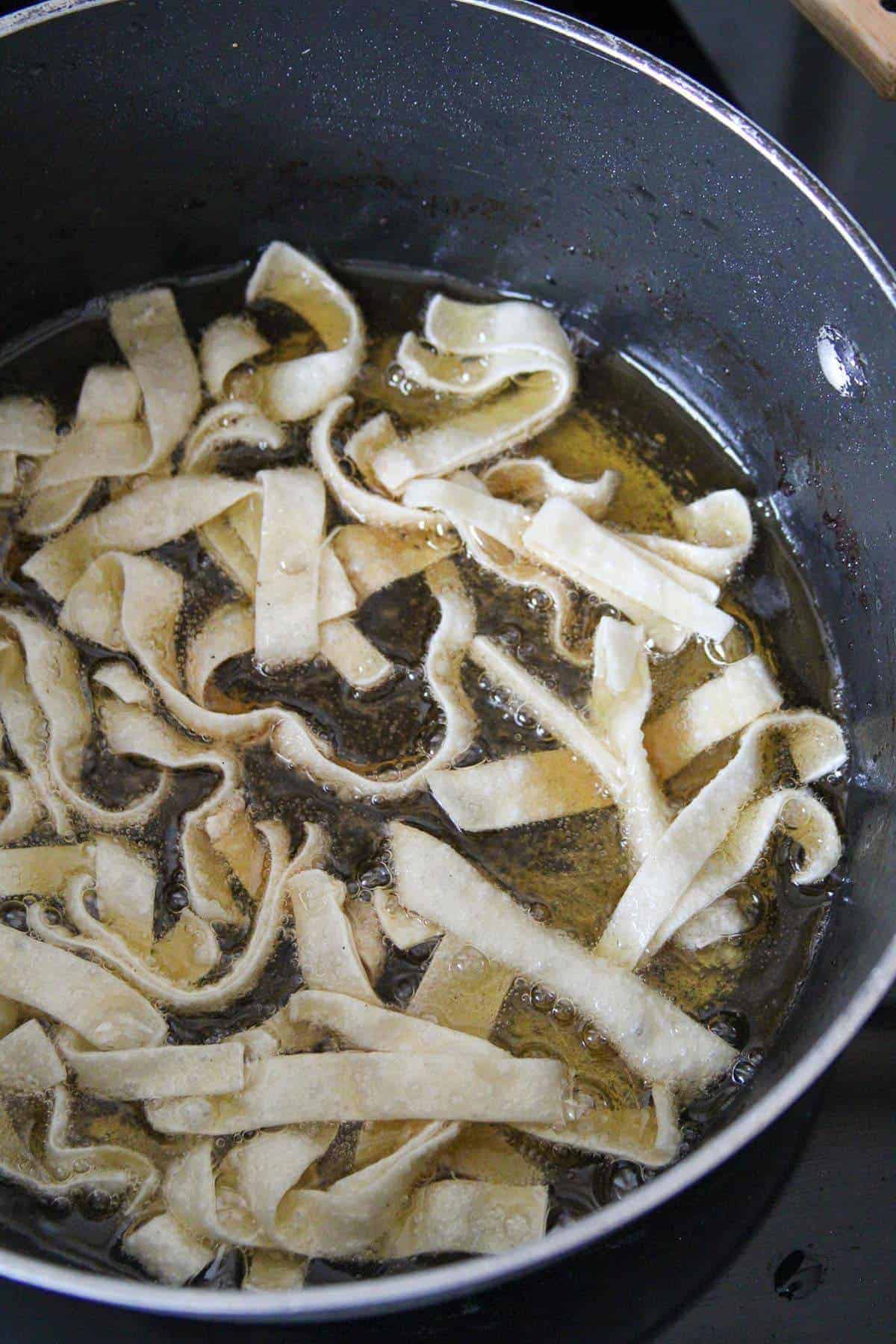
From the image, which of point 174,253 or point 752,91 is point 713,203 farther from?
point 174,253

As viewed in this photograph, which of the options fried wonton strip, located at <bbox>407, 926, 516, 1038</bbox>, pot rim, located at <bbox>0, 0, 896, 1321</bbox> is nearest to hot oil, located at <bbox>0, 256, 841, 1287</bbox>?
fried wonton strip, located at <bbox>407, 926, 516, 1038</bbox>

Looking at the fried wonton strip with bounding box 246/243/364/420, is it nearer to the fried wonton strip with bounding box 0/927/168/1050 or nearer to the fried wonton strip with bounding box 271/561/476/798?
the fried wonton strip with bounding box 271/561/476/798

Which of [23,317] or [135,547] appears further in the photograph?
[23,317]

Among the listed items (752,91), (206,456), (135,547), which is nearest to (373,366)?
(206,456)

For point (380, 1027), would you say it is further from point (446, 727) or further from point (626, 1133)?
point (446, 727)

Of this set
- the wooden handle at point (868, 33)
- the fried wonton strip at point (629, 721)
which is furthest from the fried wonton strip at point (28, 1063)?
the wooden handle at point (868, 33)
